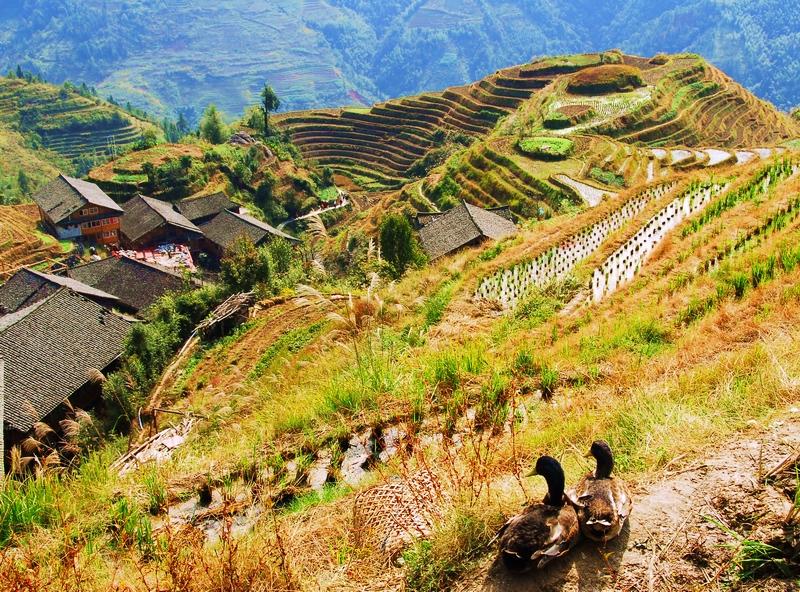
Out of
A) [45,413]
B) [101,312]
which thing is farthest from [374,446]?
[101,312]

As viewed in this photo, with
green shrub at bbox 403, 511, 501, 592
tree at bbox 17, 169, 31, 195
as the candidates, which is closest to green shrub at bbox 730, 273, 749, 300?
green shrub at bbox 403, 511, 501, 592

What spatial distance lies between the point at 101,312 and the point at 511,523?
19.2 metres

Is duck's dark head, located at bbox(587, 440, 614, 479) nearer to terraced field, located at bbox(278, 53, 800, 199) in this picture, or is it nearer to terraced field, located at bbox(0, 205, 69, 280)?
terraced field, located at bbox(278, 53, 800, 199)

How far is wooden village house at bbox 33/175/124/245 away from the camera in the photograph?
3906 cm

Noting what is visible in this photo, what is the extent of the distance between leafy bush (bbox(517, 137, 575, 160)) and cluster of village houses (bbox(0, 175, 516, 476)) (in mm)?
11975

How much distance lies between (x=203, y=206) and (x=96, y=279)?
1612 centimetres

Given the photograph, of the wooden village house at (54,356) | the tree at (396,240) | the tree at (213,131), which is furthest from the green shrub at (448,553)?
the tree at (213,131)

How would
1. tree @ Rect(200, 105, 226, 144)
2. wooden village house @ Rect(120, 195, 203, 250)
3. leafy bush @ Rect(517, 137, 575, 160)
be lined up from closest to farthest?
1. wooden village house @ Rect(120, 195, 203, 250)
2. leafy bush @ Rect(517, 137, 575, 160)
3. tree @ Rect(200, 105, 226, 144)

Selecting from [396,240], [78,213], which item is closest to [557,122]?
[396,240]

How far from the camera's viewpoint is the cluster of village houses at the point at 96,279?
14945 mm

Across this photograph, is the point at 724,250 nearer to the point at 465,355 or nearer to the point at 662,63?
the point at 465,355

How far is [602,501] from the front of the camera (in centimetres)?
293

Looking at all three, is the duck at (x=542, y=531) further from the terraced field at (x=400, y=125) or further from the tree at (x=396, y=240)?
the terraced field at (x=400, y=125)

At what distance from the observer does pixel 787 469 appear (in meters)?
2.98
